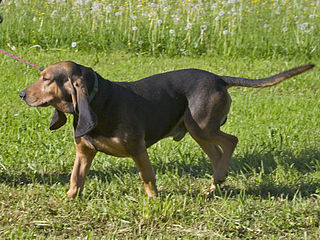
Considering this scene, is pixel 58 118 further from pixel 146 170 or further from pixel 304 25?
pixel 304 25

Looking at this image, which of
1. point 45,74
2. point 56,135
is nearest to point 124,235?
point 45,74

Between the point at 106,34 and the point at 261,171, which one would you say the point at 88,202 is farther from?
the point at 106,34

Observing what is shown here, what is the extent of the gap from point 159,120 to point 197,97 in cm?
38

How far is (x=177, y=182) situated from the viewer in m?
5.03

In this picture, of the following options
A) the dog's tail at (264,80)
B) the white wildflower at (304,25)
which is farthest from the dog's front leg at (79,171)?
the white wildflower at (304,25)

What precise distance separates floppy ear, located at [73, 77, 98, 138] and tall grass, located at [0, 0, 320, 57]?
5005 millimetres

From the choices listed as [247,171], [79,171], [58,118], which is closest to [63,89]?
[58,118]

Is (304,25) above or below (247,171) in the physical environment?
above

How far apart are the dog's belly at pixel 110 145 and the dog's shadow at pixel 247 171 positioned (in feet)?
2.22

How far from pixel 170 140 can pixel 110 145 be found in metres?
1.79

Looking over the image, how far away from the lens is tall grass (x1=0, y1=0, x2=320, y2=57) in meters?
9.20

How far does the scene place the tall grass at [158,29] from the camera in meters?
9.20

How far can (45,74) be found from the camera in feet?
13.8

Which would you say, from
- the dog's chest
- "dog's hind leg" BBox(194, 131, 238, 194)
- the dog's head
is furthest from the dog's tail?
the dog's head
